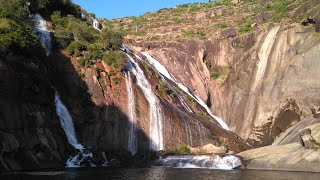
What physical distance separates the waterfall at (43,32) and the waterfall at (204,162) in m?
19.7

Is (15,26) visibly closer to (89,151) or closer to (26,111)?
(26,111)

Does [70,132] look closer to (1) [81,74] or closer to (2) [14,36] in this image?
(1) [81,74]

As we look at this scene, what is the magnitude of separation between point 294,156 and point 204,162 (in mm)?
8958

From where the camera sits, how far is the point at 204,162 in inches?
1704

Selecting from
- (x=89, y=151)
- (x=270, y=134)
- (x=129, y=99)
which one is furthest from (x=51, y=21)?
(x=270, y=134)

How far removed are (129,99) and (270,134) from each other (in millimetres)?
18155

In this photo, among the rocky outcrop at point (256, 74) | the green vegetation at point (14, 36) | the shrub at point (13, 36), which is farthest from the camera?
the rocky outcrop at point (256, 74)

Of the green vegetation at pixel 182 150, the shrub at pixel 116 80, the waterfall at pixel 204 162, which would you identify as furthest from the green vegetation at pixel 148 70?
the waterfall at pixel 204 162

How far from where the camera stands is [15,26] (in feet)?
139

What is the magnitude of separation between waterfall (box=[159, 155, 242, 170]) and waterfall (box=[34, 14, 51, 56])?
19732 millimetres

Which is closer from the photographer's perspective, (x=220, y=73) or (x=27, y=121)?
(x=27, y=121)

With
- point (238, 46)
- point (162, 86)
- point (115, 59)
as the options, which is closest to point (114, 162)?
point (162, 86)

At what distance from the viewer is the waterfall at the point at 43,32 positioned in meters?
52.5

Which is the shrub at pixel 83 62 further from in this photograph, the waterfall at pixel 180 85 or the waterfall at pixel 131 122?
the waterfall at pixel 180 85
